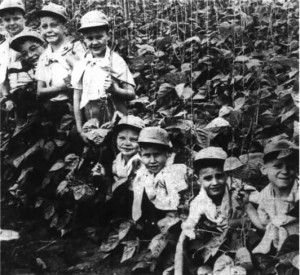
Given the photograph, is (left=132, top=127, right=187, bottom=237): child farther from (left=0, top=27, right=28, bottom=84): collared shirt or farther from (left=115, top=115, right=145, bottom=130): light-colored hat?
(left=0, top=27, right=28, bottom=84): collared shirt

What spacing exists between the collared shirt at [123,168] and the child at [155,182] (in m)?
0.05

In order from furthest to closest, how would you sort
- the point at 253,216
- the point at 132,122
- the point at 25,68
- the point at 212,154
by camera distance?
1. the point at 25,68
2. the point at 132,122
3. the point at 212,154
4. the point at 253,216

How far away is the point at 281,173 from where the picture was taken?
100 inches

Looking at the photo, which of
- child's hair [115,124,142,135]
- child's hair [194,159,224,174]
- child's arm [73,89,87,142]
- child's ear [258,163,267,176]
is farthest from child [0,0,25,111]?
child's ear [258,163,267,176]

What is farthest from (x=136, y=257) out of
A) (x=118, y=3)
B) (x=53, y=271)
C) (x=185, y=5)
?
(x=118, y=3)

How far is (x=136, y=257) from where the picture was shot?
311cm

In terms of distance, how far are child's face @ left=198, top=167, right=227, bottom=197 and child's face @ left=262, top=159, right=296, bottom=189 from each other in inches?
10.6

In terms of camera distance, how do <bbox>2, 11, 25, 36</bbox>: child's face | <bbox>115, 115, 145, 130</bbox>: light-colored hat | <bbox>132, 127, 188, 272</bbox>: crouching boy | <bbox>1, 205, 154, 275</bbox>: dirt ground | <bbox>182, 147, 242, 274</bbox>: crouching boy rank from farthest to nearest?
<bbox>2, 11, 25, 36</bbox>: child's face
<bbox>1, 205, 154, 275</bbox>: dirt ground
<bbox>115, 115, 145, 130</bbox>: light-colored hat
<bbox>132, 127, 188, 272</bbox>: crouching boy
<bbox>182, 147, 242, 274</bbox>: crouching boy

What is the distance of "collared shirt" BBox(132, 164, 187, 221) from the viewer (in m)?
3.00

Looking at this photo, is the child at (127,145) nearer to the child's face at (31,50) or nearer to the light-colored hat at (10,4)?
the child's face at (31,50)

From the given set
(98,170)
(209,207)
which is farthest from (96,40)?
(209,207)

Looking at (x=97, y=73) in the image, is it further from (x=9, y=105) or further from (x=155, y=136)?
(x=9, y=105)

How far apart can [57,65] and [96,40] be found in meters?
0.41

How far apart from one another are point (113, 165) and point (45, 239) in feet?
2.51
